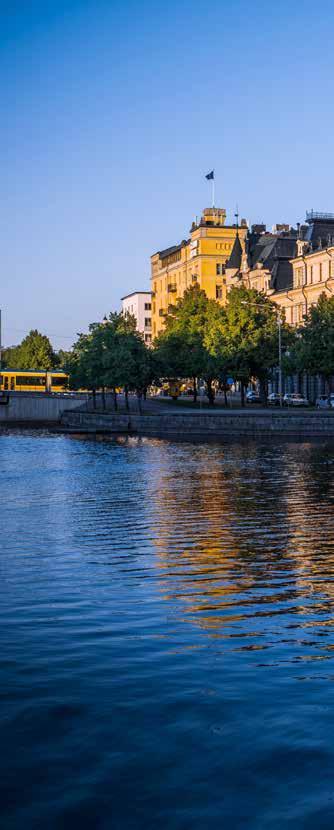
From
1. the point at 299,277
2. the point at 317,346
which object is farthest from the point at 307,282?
the point at 317,346

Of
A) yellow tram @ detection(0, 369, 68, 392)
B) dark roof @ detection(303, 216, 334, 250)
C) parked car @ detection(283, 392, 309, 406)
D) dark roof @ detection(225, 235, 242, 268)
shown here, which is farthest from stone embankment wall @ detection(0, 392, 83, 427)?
dark roof @ detection(303, 216, 334, 250)

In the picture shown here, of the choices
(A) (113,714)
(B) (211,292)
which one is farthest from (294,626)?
(B) (211,292)

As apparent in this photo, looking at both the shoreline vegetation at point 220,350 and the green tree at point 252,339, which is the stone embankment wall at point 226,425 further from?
the green tree at point 252,339

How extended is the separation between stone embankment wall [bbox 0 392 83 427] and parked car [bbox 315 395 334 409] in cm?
4302

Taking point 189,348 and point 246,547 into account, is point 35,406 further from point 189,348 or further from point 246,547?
point 246,547

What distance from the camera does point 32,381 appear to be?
175m

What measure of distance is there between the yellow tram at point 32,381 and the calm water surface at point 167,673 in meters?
143

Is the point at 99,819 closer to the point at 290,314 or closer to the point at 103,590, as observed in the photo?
the point at 103,590

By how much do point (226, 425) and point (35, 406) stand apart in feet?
199

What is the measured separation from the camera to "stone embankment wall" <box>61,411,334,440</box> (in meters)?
87.2

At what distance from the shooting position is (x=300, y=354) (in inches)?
3999

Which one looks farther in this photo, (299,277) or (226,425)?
(299,277)

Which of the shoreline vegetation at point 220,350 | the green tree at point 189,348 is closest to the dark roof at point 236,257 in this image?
the green tree at point 189,348

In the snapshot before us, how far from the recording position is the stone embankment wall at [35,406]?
147 m
